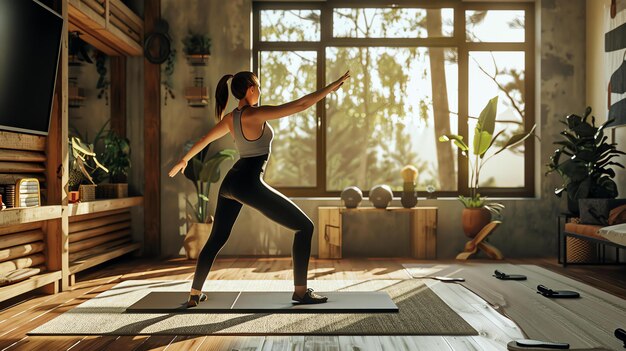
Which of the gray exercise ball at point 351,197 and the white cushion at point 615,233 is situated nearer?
the white cushion at point 615,233

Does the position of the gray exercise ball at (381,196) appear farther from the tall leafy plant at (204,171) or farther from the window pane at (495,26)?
the window pane at (495,26)

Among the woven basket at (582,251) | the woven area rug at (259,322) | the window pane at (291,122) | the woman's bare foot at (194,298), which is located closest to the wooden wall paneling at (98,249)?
the woven area rug at (259,322)

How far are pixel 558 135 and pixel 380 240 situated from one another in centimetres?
207

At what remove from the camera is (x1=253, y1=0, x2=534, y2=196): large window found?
666 cm

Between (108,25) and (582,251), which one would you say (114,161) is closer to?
(108,25)

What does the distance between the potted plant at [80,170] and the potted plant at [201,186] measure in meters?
0.94

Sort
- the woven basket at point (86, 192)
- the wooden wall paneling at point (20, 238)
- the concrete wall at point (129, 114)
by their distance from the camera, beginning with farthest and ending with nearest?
the concrete wall at point (129, 114), the woven basket at point (86, 192), the wooden wall paneling at point (20, 238)

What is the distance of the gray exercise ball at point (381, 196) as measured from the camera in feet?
20.5

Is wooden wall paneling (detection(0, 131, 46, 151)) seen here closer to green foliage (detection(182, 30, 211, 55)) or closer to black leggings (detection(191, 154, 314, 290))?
black leggings (detection(191, 154, 314, 290))

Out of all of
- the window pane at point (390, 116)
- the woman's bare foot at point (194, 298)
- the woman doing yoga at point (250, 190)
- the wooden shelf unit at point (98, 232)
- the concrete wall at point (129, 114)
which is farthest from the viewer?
the window pane at point (390, 116)

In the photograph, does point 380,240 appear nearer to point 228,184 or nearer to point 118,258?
point 118,258

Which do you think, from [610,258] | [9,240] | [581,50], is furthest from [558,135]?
[9,240]

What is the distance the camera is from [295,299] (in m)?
3.88

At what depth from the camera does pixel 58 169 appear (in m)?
4.49
